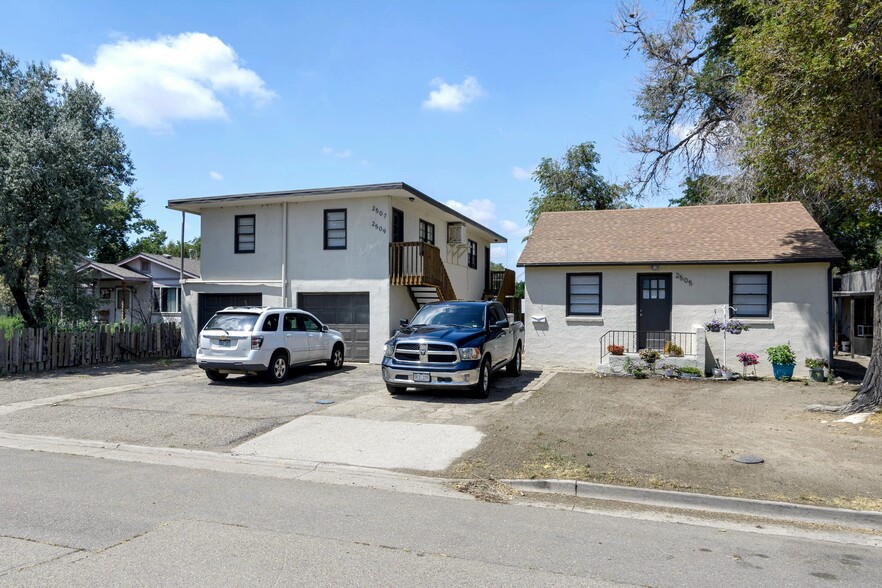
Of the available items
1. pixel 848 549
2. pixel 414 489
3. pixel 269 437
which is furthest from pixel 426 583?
pixel 269 437

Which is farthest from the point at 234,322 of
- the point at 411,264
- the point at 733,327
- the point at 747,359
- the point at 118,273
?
Answer: the point at 118,273

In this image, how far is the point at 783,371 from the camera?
1586 cm

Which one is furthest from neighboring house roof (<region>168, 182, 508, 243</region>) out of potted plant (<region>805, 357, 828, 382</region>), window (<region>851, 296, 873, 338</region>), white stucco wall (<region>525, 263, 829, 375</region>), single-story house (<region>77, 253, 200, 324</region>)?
window (<region>851, 296, 873, 338</region>)

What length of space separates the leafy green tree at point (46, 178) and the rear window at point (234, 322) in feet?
20.3

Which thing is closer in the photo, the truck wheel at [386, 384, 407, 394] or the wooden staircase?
the truck wheel at [386, 384, 407, 394]

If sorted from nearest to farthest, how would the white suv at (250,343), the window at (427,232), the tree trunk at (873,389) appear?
the tree trunk at (873,389) → the white suv at (250,343) → the window at (427,232)

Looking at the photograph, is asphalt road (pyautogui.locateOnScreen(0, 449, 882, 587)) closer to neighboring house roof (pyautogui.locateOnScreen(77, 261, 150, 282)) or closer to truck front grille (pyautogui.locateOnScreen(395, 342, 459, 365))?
truck front grille (pyautogui.locateOnScreen(395, 342, 459, 365))

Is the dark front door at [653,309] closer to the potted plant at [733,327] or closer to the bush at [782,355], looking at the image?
the potted plant at [733,327]

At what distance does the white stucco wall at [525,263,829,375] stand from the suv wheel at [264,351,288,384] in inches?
299

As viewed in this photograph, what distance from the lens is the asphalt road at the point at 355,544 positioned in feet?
13.9

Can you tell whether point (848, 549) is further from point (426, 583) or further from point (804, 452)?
point (426, 583)

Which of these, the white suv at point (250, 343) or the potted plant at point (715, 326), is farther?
the potted plant at point (715, 326)

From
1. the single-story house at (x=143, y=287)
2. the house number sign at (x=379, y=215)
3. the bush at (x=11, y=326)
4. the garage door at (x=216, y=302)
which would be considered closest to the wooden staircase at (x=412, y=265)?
the house number sign at (x=379, y=215)

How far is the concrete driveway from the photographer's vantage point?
837 cm
